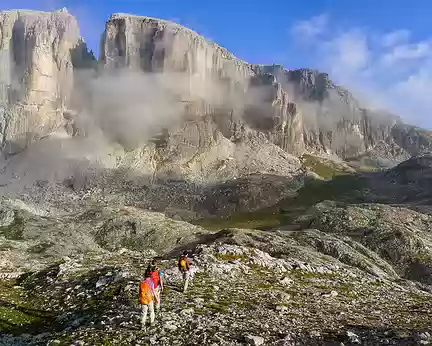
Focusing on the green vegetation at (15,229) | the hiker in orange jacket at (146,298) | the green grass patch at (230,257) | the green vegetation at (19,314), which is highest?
the hiker in orange jacket at (146,298)

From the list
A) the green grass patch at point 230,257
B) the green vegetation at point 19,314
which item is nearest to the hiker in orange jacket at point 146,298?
the green vegetation at point 19,314

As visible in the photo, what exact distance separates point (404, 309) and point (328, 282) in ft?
30.9

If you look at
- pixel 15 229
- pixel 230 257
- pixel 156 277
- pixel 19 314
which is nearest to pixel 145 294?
pixel 156 277

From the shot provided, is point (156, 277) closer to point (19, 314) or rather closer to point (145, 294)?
point (145, 294)

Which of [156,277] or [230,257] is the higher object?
[156,277]

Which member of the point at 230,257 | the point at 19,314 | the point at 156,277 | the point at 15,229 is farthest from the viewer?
the point at 15,229

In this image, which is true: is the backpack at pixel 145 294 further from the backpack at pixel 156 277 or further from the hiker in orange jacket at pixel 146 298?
the backpack at pixel 156 277

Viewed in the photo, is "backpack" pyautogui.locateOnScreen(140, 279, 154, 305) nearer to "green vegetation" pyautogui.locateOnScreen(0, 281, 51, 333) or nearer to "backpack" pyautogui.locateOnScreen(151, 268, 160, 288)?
"backpack" pyautogui.locateOnScreen(151, 268, 160, 288)

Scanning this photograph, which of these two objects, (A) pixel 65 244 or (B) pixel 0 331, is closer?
(B) pixel 0 331

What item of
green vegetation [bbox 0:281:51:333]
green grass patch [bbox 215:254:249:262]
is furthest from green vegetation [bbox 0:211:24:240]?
green grass patch [bbox 215:254:249:262]

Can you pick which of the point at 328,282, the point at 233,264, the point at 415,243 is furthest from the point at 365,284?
the point at 415,243

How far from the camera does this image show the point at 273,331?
2105 cm

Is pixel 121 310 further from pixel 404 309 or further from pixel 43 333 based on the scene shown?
pixel 404 309

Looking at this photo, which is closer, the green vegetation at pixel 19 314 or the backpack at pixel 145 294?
the backpack at pixel 145 294
